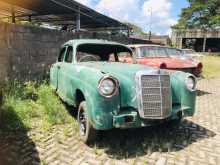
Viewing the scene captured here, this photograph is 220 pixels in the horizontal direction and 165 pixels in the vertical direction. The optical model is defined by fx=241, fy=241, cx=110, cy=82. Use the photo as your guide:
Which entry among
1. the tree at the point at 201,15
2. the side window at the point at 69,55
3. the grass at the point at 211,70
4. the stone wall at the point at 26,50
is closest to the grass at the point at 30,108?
the stone wall at the point at 26,50

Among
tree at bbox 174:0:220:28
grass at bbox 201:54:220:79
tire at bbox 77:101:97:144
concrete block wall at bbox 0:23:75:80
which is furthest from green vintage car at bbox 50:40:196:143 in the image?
tree at bbox 174:0:220:28

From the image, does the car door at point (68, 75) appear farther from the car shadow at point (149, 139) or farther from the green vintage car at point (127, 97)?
the car shadow at point (149, 139)

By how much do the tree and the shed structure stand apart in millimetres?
2613

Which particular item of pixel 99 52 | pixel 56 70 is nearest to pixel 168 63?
pixel 99 52

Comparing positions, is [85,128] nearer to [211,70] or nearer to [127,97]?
[127,97]

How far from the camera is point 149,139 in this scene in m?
4.27

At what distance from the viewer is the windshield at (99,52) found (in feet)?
16.9

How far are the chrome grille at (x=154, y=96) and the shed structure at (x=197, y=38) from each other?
1525 inches

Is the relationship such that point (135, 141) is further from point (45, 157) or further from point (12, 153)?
point (12, 153)

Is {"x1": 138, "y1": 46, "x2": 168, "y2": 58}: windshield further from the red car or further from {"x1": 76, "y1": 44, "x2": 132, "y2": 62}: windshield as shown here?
{"x1": 76, "y1": 44, "x2": 132, "y2": 62}: windshield

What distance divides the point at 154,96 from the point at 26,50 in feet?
15.3

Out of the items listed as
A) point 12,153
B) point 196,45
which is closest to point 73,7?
point 12,153

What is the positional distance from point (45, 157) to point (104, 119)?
106 centimetres

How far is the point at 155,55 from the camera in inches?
327
